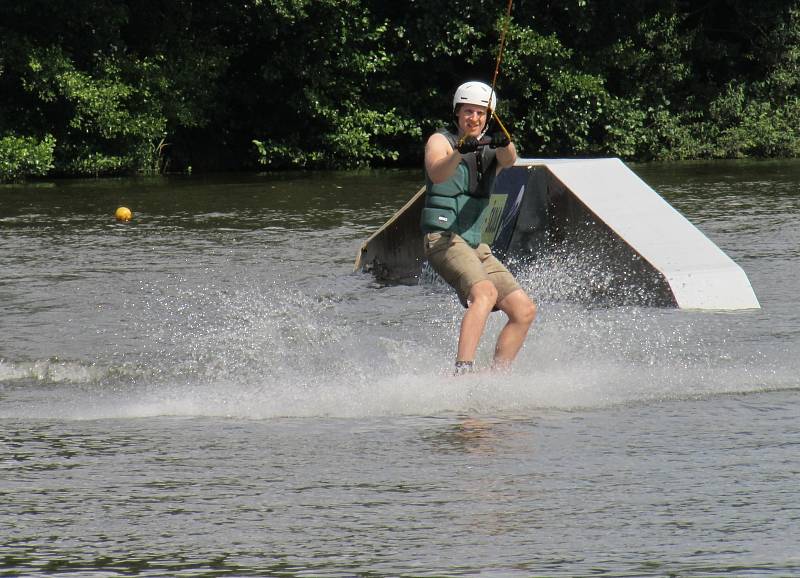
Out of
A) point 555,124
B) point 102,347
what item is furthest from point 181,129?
point 102,347

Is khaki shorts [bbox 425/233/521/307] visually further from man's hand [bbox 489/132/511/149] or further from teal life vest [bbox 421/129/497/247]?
man's hand [bbox 489/132/511/149]

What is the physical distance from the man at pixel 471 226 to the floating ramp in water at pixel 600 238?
2725 millimetres

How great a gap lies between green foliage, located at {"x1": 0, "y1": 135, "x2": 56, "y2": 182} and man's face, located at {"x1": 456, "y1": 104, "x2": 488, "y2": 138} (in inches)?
710

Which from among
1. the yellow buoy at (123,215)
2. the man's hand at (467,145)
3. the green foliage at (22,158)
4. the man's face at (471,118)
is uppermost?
the man's face at (471,118)

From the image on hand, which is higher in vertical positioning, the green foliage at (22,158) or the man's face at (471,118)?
the man's face at (471,118)

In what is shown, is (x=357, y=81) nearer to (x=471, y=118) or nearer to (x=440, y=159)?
(x=471, y=118)

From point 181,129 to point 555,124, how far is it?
7.37m

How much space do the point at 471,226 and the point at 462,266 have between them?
0.28 m

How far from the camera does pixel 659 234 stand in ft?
34.9

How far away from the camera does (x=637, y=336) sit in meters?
8.94

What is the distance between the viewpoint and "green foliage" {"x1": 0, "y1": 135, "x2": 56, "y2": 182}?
945 inches

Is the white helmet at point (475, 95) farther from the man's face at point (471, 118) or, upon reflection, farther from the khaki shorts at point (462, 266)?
the khaki shorts at point (462, 266)

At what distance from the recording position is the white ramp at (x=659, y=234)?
9.87 meters

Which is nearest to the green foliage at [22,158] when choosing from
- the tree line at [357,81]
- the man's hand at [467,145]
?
the tree line at [357,81]
